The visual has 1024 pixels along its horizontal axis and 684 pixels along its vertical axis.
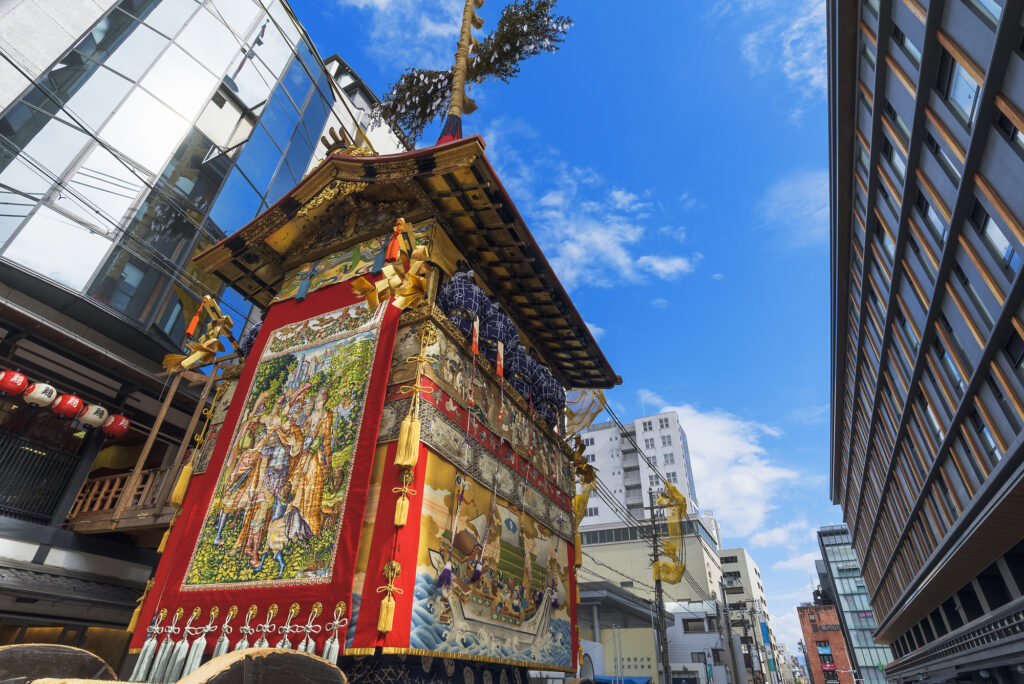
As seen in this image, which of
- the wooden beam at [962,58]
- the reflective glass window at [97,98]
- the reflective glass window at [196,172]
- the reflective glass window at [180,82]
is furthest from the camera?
the reflective glass window at [180,82]

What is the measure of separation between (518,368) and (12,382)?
9375 millimetres

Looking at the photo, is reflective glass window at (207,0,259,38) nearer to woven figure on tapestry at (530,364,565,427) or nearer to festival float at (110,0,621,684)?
festival float at (110,0,621,684)

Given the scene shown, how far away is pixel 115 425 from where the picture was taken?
11078mm

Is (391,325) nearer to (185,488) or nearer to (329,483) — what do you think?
(329,483)

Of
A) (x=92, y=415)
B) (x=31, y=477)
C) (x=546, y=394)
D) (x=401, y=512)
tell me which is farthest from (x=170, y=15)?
(x=401, y=512)

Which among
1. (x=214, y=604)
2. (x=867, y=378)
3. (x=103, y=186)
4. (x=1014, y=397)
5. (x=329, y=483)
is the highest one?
(x=867, y=378)

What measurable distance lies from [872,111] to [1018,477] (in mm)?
9133

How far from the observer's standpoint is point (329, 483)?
277 inches

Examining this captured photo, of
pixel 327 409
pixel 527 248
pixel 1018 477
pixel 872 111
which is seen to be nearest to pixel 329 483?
pixel 327 409

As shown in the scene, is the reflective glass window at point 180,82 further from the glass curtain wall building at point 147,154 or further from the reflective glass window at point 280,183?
the reflective glass window at point 280,183

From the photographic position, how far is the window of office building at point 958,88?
28.1 feet

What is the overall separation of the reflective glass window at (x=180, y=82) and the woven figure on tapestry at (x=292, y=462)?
8656 mm

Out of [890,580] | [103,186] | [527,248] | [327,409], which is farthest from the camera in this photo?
[890,580]

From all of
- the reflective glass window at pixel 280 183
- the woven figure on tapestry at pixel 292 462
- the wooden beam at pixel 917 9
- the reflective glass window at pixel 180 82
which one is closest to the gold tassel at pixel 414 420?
the woven figure on tapestry at pixel 292 462
